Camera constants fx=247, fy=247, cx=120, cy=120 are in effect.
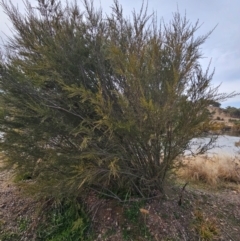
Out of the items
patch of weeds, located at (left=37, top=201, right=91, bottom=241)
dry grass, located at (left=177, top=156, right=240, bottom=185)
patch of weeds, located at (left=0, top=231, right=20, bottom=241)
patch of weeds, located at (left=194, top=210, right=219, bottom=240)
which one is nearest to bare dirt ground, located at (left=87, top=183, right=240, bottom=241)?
patch of weeds, located at (left=194, top=210, right=219, bottom=240)

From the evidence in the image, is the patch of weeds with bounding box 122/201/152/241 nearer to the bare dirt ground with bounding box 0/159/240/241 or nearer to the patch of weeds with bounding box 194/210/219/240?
the bare dirt ground with bounding box 0/159/240/241

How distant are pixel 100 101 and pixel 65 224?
1.97 m

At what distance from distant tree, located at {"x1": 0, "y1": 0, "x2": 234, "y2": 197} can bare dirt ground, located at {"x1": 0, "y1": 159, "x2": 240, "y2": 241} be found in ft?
0.87

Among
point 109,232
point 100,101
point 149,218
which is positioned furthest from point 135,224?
point 100,101

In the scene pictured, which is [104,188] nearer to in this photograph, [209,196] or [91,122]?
[91,122]

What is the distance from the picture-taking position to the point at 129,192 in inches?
144

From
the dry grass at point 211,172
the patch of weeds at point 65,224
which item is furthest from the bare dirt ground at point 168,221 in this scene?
the dry grass at point 211,172

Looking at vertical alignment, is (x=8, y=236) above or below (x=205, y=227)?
below

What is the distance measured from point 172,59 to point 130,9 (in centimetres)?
109

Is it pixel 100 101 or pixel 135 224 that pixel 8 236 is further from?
pixel 100 101

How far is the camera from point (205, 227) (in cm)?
322

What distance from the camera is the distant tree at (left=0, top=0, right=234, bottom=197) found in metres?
2.86

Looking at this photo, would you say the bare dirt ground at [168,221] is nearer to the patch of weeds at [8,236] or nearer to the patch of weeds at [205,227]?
the patch of weeds at [205,227]

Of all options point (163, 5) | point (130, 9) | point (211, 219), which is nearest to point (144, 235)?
point (211, 219)
